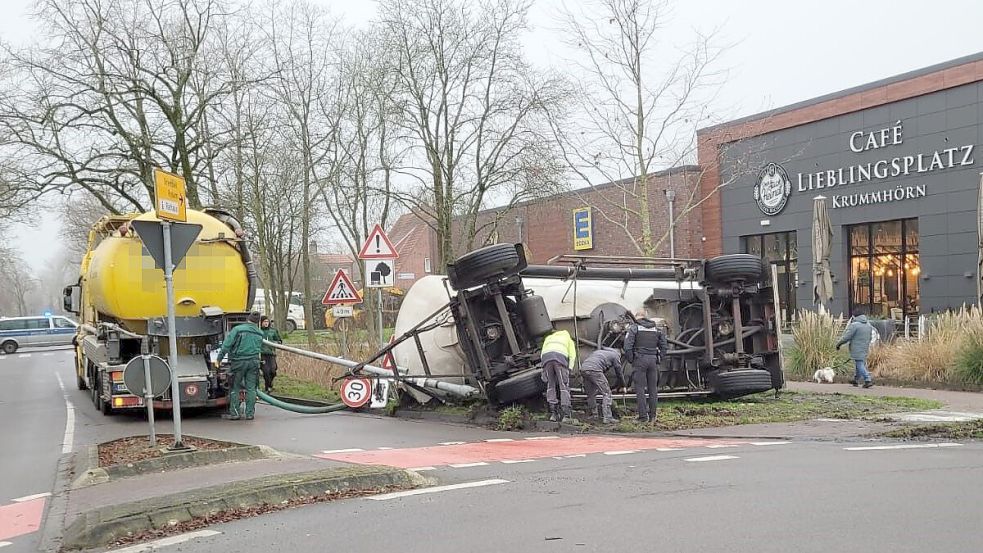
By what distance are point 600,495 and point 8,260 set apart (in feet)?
250

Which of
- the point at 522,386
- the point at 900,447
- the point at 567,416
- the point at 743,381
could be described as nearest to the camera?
the point at 900,447

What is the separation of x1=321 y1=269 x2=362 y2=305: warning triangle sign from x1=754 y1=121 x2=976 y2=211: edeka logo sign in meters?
18.4

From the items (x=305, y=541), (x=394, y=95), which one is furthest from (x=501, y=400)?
(x=394, y=95)

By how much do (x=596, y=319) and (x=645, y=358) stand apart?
1.59 metres

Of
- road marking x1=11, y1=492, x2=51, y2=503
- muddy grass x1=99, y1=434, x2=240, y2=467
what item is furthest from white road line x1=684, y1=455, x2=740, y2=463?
road marking x1=11, y1=492, x2=51, y2=503

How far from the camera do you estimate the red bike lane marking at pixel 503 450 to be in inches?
392

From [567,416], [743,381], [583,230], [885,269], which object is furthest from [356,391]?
[583,230]

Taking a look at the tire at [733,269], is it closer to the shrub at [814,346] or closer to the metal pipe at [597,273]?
the metal pipe at [597,273]

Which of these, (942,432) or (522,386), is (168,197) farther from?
(942,432)

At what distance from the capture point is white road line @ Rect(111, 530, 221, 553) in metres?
6.46

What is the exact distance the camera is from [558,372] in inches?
491

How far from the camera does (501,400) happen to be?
13.1 m

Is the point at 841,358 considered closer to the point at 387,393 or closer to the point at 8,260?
the point at 387,393

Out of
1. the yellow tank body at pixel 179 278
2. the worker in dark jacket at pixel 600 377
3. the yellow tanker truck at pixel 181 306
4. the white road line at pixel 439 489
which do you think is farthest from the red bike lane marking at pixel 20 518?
the worker in dark jacket at pixel 600 377
